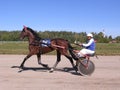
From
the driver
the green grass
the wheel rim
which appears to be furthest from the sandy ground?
the green grass

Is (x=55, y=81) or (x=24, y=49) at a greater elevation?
(x=24, y=49)

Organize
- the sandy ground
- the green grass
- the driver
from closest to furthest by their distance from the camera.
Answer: the sandy ground → the driver → the green grass

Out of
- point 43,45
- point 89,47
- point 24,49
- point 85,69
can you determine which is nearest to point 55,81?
point 85,69

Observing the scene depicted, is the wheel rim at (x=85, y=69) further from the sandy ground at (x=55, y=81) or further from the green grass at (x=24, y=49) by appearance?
the green grass at (x=24, y=49)

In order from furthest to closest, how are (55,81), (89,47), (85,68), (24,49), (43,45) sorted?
(24,49) → (43,45) → (89,47) → (85,68) → (55,81)

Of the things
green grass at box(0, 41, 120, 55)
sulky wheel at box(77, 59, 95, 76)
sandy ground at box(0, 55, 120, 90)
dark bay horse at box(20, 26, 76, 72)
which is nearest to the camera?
sandy ground at box(0, 55, 120, 90)

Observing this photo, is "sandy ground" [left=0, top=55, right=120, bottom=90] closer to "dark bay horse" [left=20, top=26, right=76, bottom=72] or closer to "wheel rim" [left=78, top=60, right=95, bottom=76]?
"wheel rim" [left=78, top=60, right=95, bottom=76]

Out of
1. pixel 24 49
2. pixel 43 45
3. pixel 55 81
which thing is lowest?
pixel 55 81

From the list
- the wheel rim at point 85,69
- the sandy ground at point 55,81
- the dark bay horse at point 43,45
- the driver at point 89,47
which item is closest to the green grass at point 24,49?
the dark bay horse at point 43,45

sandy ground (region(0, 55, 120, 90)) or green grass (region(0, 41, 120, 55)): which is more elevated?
green grass (region(0, 41, 120, 55))

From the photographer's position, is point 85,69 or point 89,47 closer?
point 85,69

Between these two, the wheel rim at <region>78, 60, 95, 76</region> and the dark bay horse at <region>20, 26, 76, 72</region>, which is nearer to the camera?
the wheel rim at <region>78, 60, 95, 76</region>

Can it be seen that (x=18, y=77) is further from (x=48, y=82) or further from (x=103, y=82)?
(x=103, y=82)

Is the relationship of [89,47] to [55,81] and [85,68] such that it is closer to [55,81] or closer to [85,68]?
[85,68]
